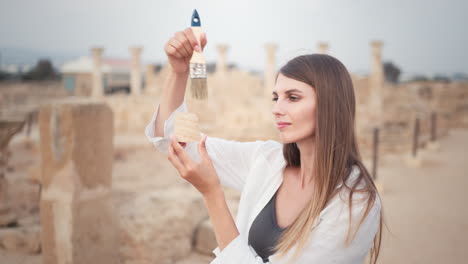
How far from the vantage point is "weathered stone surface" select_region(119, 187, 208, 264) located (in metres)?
3.57

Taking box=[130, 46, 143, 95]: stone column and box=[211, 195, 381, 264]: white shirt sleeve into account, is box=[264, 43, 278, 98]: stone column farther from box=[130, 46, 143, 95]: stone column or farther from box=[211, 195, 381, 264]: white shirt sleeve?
box=[211, 195, 381, 264]: white shirt sleeve

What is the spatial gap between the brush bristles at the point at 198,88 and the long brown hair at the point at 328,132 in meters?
0.38

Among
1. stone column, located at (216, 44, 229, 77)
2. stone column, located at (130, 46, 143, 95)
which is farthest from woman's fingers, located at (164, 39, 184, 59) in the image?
stone column, located at (130, 46, 143, 95)

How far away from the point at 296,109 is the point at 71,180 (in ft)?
7.66

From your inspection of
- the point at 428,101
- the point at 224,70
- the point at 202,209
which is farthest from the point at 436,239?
the point at 224,70

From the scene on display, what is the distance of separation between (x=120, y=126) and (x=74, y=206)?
1222cm

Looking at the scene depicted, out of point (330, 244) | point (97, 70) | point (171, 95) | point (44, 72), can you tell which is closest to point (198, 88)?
point (171, 95)

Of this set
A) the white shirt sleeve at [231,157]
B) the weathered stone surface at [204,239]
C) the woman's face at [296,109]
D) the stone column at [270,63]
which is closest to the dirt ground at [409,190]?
the weathered stone surface at [204,239]

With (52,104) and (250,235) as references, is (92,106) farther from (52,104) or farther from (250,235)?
(250,235)

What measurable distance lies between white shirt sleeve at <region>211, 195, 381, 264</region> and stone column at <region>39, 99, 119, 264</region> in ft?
7.12

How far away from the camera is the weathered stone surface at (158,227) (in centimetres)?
357

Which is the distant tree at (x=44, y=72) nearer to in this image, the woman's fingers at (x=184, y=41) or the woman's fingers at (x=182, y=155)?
the woman's fingers at (x=184, y=41)

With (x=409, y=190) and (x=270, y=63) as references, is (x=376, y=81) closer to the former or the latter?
(x=270, y=63)

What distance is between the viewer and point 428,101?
20.6 metres
